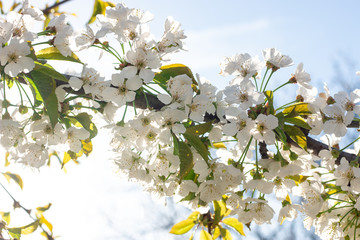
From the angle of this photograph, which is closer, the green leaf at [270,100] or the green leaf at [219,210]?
the green leaf at [270,100]

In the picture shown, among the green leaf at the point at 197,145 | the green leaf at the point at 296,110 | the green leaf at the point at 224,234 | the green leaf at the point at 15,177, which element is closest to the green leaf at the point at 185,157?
the green leaf at the point at 197,145

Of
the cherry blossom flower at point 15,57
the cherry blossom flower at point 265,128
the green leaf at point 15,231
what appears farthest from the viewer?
the green leaf at point 15,231

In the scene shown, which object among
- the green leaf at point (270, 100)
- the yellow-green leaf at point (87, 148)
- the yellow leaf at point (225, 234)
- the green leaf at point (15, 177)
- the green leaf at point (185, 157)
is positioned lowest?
the yellow leaf at point (225, 234)

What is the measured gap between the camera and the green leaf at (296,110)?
3.16 ft

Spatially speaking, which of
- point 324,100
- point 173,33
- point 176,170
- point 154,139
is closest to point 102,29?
point 173,33

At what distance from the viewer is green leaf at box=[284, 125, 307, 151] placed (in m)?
0.97

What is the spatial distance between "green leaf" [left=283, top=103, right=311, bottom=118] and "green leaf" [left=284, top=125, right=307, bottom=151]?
0.03 meters

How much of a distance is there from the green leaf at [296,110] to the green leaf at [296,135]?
31 mm

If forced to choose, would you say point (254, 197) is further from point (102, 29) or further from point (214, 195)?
point (102, 29)

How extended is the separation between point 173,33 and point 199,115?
0.70 feet

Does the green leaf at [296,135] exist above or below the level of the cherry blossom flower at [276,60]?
below

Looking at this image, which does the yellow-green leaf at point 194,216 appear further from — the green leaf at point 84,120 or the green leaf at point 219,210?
the green leaf at point 84,120

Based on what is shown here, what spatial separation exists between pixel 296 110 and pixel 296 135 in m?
0.06

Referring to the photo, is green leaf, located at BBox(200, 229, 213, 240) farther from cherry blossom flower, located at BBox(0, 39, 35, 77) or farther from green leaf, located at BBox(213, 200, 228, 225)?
cherry blossom flower, located at BBox(0, 39, 35, 77)
